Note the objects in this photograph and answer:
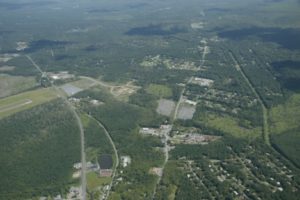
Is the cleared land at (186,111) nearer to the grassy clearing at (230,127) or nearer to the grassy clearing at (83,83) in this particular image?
the grassy clearing at (230,127)

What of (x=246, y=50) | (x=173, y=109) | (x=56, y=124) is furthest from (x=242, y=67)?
(x=56, y=124)

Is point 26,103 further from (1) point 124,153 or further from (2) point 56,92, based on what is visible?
(1) point 124,153

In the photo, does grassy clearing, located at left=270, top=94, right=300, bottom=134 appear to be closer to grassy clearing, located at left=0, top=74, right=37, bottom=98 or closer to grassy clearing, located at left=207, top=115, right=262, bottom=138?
grassy clearing, located at left=207, top=115, right=262, bottom=138

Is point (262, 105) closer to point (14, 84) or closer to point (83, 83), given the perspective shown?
point (83, 83)

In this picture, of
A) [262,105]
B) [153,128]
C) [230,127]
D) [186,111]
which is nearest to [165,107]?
[186,111]

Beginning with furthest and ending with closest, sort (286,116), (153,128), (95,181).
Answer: (286,116), (153,128), (95,181)

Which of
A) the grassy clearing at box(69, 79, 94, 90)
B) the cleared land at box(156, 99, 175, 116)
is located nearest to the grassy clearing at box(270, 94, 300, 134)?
the cleared land at box(156, 99, 175, 116)

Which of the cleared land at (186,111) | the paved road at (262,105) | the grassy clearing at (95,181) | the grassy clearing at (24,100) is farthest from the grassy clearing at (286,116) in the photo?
the grassy clearing at (24,100)
